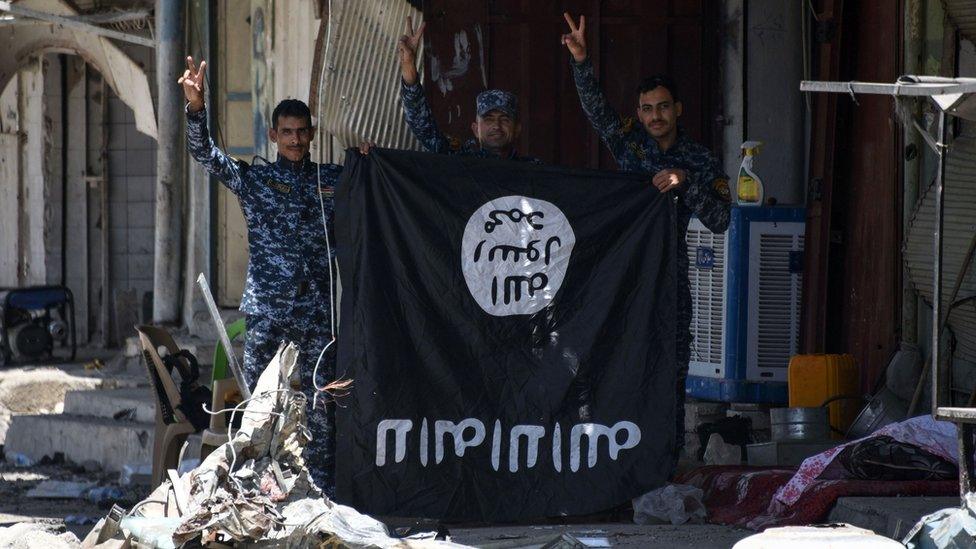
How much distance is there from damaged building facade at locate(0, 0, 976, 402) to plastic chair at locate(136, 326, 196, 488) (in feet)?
4.16

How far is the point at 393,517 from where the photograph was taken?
5.96 m

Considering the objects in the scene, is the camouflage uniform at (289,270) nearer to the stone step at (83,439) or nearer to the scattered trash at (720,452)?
the scattered trash at (720,452)

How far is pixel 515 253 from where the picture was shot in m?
6.02

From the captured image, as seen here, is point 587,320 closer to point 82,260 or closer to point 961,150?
point 961,150

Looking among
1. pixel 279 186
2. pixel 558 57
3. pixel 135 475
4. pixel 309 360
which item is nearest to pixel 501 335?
pixel 309 360

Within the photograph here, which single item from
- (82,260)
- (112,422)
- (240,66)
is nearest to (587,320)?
(112,422)

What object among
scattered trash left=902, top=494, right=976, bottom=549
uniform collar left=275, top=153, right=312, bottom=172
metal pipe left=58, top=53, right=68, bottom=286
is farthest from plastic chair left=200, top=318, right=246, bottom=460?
metal pipe left=58, top=53, right=68, bottom=286

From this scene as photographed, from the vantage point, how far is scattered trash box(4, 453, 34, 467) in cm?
950

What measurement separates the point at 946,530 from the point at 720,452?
284 centimetres

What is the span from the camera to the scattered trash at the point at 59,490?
27.0 feet

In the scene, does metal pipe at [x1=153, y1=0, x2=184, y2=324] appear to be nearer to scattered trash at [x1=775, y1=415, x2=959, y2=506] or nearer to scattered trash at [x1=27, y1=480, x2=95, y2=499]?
scattered trash at [x1=27, y1=480, x2=95, y2=499]

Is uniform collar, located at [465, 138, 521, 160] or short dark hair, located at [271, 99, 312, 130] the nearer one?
short dark hair, located at [271, 99, 312, 130]

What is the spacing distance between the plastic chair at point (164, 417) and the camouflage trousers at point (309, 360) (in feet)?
2.81

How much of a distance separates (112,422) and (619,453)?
461cm
